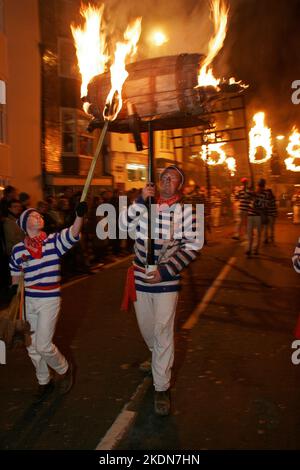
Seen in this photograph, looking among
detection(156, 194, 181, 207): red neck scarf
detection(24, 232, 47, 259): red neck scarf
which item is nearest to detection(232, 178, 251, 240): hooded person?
detection(156, 194, 181, 207): red neck scarf

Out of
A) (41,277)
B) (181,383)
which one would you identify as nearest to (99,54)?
(41,277)

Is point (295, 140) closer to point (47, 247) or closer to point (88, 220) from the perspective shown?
point (88, 220)

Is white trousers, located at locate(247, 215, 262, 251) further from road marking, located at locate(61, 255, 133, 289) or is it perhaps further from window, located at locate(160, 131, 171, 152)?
window, located at locate(160, 131, 171, 152)

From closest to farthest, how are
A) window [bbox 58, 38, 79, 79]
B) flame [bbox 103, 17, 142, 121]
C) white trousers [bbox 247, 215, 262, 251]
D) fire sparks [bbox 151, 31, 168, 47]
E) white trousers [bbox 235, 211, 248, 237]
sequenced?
flame [bbox 103, 17, 142, 121] < fire sparks [bbox 151, 31, 168, 47] < white trousers [bbox 247, 215, 262, 251] < white trousers [bbox 235, 211, 248, 237] < window [bbox 58, 38, 79, 79]

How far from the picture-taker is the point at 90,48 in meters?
4.71

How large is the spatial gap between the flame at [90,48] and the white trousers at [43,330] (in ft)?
6.75

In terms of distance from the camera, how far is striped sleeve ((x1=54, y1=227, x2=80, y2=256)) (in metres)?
4.11

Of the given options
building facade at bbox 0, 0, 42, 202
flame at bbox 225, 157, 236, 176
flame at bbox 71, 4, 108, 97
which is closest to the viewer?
flame at bbox 71, 4, 108, 97

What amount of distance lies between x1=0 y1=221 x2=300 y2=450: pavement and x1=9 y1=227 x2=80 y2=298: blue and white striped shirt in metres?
1.06

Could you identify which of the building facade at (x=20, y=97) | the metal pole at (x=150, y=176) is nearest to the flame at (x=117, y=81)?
the metal pole at (x=150, y=176)

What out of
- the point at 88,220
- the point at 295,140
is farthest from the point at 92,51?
the point at 295,140

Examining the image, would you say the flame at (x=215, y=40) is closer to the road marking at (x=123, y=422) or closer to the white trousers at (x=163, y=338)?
the white trousers at (x=163, y=338)

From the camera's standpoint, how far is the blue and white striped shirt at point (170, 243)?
156 inches

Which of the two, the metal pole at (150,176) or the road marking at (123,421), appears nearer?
the road marking at (123,421)
